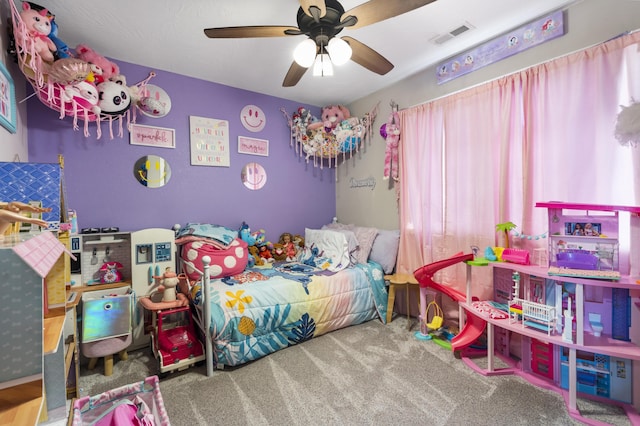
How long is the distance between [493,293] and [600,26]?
6.22 feet

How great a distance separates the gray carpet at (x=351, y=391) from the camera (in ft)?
5.38

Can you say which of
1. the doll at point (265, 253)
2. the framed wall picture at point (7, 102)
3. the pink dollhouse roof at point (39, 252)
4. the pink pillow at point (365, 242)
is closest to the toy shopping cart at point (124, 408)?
the pink dollhouse roof at point (39, 252)

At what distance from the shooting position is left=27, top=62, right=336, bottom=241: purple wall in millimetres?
2471

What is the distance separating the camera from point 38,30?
178 cm

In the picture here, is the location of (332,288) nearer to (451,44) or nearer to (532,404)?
(532,404)

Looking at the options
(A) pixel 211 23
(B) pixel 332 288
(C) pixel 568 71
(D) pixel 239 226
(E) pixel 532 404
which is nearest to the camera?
(E) pixel 532 404

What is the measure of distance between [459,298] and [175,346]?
7.10 ft

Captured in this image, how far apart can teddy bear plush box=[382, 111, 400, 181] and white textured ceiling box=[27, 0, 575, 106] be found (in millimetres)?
441

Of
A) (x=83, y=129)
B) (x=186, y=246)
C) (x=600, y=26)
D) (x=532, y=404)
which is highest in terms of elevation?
(x=600, y=26)

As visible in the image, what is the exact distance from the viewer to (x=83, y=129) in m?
2.49

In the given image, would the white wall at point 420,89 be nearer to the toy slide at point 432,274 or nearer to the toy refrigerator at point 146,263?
the toy slide at point 432,274

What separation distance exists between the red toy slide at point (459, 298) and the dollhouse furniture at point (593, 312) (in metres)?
0.30

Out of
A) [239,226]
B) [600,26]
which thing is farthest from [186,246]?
[600,26]

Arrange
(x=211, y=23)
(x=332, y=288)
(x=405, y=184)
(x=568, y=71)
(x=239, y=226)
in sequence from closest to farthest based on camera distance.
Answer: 1. (x=568, y=71)
2. (x=211, y=23)
3. (x=332, y=288)
4. (x=405, y=184)
5. (x=239, y=226)
